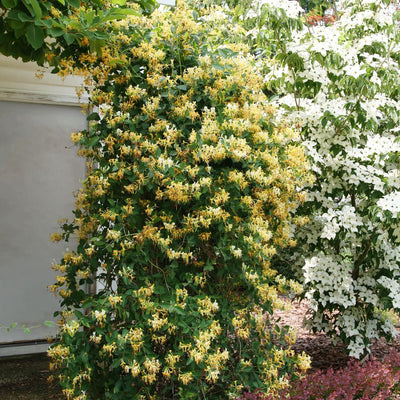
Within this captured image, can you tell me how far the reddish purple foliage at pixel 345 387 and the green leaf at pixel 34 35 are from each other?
8.25 ft

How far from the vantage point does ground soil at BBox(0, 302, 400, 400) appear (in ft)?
14.2

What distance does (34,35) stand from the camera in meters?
2.96

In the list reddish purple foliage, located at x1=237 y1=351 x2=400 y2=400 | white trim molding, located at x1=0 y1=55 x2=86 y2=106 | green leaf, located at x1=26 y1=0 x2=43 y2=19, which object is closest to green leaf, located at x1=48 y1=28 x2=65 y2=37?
green leaf, located at x1=26 y1=0 x2=43 y2=19

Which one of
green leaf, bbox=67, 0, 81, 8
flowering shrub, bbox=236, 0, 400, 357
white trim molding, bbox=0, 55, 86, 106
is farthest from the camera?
white trim molding, bbox=0, 55, 86, 106

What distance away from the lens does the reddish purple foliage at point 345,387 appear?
3186mm

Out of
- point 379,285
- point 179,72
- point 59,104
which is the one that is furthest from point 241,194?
point 59,104

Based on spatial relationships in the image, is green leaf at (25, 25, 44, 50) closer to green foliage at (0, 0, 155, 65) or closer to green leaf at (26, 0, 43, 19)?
green foliage at (0, 0, 155, 65)

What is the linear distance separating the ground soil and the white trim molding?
2752mm

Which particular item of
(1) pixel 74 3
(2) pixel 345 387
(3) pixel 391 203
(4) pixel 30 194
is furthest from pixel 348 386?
(4) pixel 30 194

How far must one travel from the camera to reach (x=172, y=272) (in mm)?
3209

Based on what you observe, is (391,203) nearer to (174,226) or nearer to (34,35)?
(174,226)

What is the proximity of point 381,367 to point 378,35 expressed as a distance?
9.26 ft

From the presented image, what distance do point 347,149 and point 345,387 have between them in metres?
2.02

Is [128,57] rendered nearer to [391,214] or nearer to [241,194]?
[241,194]
